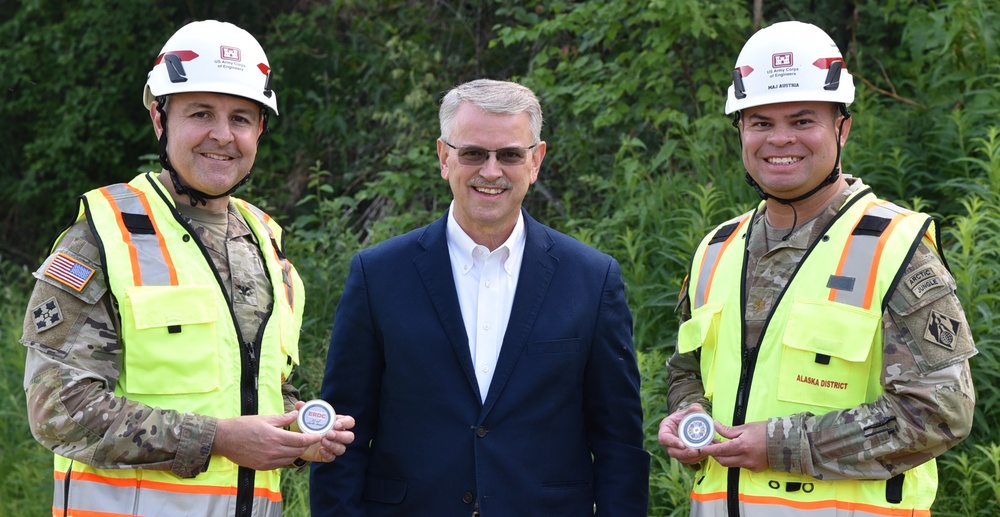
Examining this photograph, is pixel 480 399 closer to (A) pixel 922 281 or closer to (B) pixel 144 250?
(B) pixel 144 250

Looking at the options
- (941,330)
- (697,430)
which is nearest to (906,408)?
(941,330)

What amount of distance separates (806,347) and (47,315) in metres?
2.54

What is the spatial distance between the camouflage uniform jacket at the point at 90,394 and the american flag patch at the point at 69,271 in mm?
16

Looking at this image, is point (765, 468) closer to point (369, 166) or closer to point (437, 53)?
point (437, 53)

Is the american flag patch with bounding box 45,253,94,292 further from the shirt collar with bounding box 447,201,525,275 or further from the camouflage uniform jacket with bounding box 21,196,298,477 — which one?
the shirt collar with bounding box 447,201,525,275

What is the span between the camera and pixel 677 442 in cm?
388

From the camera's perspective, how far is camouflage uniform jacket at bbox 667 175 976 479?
3.64 metres

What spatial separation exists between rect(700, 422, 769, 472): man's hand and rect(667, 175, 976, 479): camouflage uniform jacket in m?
0.03

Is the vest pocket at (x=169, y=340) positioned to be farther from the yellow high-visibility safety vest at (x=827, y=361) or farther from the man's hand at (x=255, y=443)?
the yellow high-visibility safety vest at (x=827, y=361)

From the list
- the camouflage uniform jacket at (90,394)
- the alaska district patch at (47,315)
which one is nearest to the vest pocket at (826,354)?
the camouflage uniform jacket at (90,394)

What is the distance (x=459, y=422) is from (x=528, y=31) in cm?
535

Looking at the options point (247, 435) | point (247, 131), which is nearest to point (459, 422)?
point (247, 435)

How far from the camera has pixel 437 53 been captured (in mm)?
Result: 10227

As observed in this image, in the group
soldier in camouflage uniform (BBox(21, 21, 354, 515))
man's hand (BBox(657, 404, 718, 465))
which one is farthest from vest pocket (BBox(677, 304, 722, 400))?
soldier in camouflage uniform (BBox(21, 21, 354, 515))
